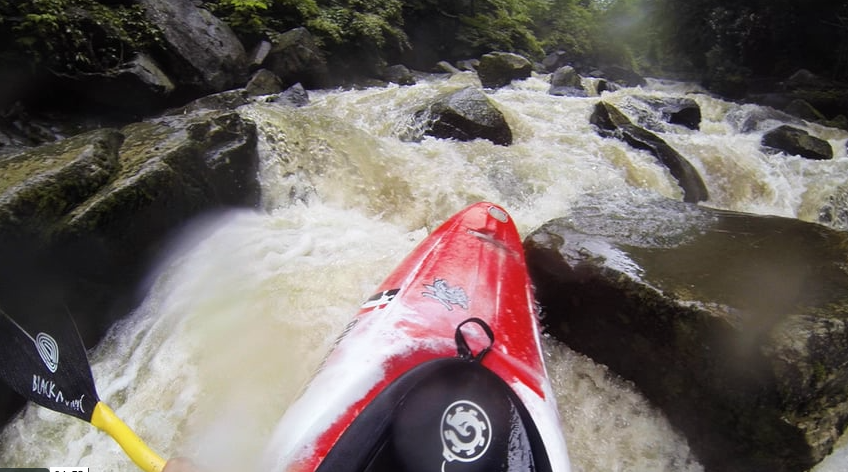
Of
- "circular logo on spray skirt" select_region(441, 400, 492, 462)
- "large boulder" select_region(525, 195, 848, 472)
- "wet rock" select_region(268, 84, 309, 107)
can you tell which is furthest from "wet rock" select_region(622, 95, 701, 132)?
"circular logo on spray skirt" select_region(441, 400, 492, 462)

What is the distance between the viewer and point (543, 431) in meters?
1.27

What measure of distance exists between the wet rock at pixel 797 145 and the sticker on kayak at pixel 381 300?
6.01 metres

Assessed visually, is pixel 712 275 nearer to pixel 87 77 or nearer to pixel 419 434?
pixel 419 434

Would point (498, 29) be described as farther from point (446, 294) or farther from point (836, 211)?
point (446, 294)

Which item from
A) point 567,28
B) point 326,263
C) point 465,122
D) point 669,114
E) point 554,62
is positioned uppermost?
point 465,122

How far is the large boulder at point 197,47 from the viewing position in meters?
5.14

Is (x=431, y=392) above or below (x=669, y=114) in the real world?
above

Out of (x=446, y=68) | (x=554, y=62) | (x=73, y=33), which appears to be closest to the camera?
(x=73, y=33)

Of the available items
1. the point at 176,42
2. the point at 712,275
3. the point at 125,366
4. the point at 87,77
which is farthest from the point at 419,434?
the point at 176,42

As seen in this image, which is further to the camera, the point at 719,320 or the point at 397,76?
the point at 397,76

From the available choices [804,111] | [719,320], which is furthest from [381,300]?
[804,111]

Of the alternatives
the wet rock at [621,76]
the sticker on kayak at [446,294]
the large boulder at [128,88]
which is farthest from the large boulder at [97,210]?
the wet rock at [621,76]

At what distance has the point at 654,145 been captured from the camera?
15.4ft

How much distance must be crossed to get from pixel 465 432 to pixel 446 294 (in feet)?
2.54
